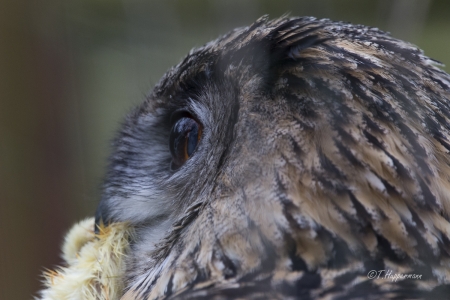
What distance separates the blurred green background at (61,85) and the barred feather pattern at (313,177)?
0.41 m

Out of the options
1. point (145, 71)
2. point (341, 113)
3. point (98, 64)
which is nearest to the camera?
point (341, 113)

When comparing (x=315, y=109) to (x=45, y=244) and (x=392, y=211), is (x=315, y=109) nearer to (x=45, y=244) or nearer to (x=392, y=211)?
(x=392, y=211)

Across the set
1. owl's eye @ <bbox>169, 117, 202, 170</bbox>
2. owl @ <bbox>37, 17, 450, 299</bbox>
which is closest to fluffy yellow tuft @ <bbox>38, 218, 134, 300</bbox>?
owl @ <bbox>37, 17, 450, 299</bbox>

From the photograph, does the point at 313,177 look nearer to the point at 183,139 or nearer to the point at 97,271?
the point at 183,139

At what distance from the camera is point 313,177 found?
2.66 feet

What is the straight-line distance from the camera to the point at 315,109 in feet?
2.77

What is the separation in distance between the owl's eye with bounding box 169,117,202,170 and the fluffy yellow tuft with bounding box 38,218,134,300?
0.67 ft

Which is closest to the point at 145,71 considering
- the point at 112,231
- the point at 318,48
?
the point at 112,231

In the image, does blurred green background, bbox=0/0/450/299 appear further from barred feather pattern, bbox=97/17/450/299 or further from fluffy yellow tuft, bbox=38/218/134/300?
barred feather pattern, bbox=97/17/450/299

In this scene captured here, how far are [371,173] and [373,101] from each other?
4.9 inches

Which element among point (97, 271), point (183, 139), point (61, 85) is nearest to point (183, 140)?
point (183, 139)

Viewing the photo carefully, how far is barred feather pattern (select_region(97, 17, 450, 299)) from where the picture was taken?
766 mm

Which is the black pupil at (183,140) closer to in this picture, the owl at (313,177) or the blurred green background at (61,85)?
the owl at (313,177)

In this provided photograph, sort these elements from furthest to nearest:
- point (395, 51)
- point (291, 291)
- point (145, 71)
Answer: point (145, 71)
point (395, 51)
point (291, 291)
